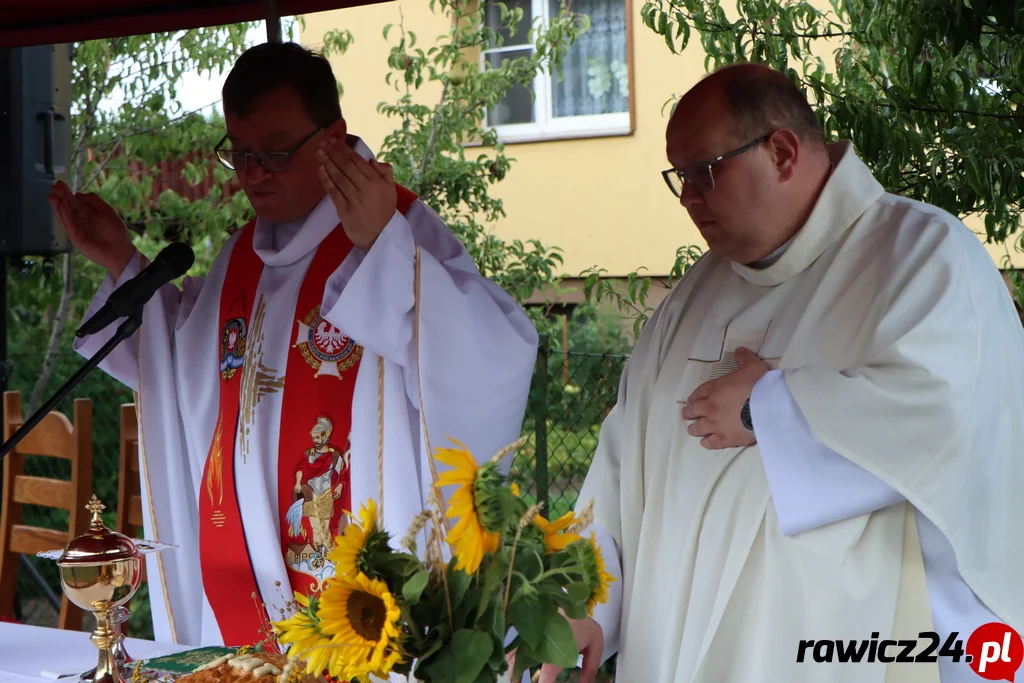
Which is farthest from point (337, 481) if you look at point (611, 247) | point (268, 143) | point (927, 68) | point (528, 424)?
point (611, 247)

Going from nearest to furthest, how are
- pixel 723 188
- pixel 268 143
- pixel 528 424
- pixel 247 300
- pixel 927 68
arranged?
1. pixel 723 188
2. pixel 268 143
3. pixel 247 300
4. pixel 927 68
5. pixel 528 424

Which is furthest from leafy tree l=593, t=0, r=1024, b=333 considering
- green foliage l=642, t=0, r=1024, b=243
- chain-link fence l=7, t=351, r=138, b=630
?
chain-link fence l=7, t=351, r=138, b=630

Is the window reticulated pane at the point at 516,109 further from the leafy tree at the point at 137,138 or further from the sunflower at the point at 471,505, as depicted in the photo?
the sunflower at the point at 471,505

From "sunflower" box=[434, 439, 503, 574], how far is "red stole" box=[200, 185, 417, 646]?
1.30 m

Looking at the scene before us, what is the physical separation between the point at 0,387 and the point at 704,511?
315 centimetres

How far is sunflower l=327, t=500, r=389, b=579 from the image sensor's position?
1.43m

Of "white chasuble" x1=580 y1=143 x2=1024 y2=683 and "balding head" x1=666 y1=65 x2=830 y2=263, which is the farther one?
"balding head" x1=666 y1=65 x2=830 y2=263

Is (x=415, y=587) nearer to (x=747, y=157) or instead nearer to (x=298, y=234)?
(x=747, y=157)

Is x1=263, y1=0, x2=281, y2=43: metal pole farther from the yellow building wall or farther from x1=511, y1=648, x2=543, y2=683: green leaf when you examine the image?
the yellow building wall

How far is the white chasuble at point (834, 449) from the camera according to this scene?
2119 mm

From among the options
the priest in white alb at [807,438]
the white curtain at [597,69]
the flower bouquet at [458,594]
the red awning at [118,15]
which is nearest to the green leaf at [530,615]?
the flower bouquet at [458,594]

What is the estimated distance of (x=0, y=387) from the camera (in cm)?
453

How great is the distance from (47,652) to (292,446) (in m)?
0.71

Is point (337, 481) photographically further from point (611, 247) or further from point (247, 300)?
point (611, 247)
